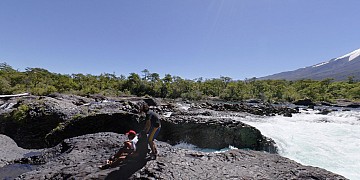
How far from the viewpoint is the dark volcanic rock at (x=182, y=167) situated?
19.3 ft

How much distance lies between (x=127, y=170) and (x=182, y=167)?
1570 millimetres

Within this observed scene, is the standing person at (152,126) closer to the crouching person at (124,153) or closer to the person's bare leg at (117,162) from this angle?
the crouching person at (124,153)

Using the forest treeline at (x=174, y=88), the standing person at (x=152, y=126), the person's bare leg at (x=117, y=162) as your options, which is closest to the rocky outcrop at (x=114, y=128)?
the standing person at (x=152, y=126)

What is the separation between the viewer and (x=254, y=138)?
13094 mm

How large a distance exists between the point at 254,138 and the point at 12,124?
54.1 feet

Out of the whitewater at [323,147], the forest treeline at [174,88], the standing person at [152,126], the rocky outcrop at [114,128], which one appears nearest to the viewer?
the standing person at [152,126]

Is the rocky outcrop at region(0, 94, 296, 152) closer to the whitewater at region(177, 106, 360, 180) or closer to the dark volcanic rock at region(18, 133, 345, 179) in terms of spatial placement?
the whitewater at region(177, 106, 360, 180)

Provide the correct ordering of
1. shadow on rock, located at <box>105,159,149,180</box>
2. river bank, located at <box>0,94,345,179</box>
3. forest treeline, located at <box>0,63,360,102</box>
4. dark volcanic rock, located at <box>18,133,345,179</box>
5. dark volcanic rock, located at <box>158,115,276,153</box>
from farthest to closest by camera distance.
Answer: forest treeline, located at <box>0,63,360,102</box> < dark volcanic rock, located at <box>158,115,276,153</box> < river bank, located at <box>0,94,345,179</box> < dark volcanic rock, located at <box>18,133,345,179</box> < shadow on rock, located at <box>105,159,149,180</box>

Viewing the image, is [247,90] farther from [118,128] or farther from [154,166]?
[154,166]

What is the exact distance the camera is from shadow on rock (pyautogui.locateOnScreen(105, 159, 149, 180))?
18.7ft

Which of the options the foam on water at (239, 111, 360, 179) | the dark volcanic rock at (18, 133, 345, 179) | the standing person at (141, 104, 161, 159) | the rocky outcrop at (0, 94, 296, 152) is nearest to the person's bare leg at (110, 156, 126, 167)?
the dark volcanic rock at (18, 133, 345, 179)

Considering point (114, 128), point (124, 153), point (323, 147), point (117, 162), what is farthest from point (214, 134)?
point (117, 162)

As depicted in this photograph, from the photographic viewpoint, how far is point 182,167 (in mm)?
6254

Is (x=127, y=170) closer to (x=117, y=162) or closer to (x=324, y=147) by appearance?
(x=117, y=162)
